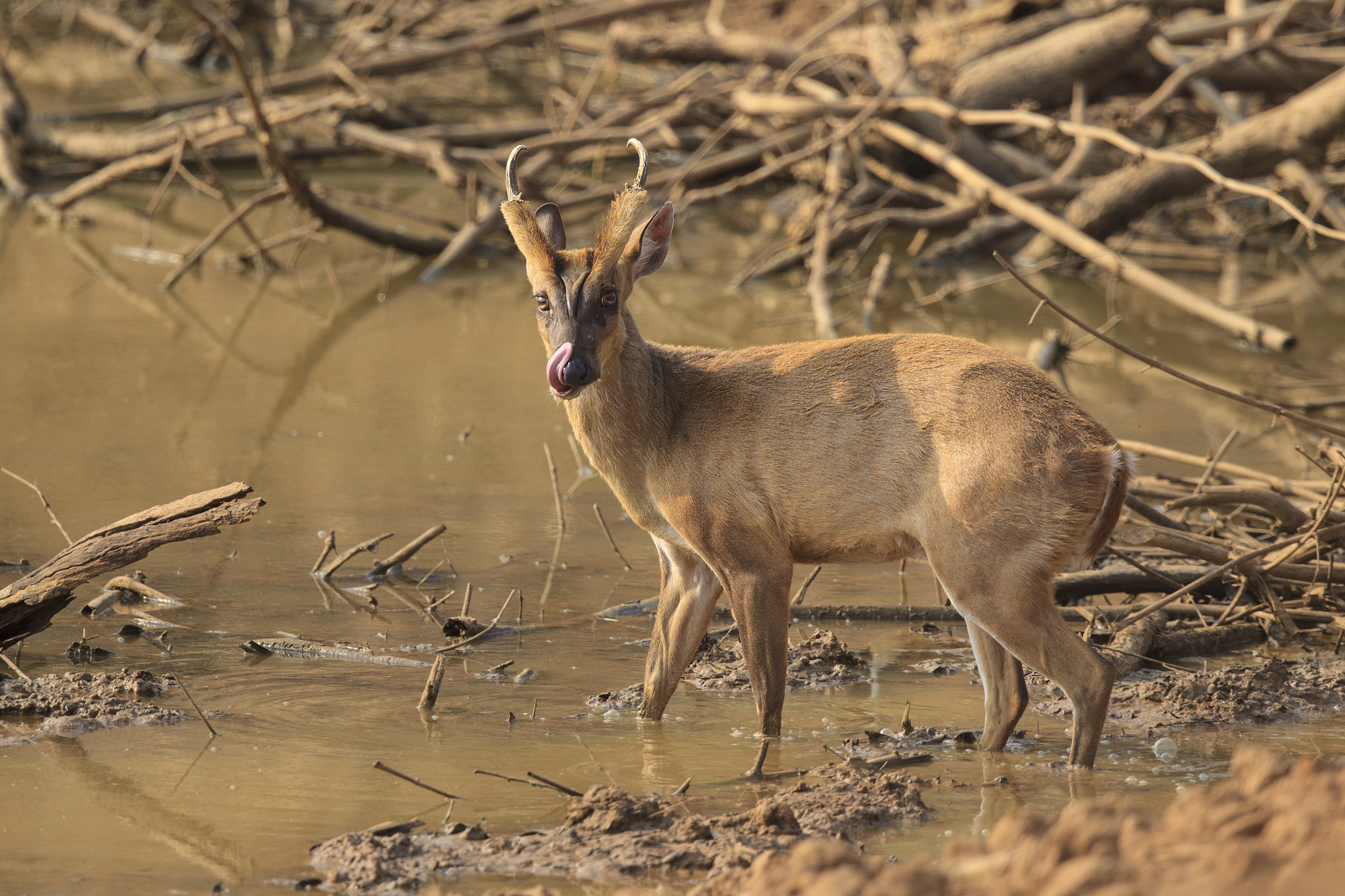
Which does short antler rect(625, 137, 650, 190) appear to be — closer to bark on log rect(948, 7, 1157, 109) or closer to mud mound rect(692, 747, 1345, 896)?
mud mound rect(692, 747, 1345, 896)

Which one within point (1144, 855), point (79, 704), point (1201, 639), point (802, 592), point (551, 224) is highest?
point (551, 224)

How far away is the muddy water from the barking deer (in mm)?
472

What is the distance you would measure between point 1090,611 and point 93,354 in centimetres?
810

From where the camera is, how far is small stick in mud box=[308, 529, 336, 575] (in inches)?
292

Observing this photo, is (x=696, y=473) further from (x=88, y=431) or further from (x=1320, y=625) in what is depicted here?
(x=88, y=431)

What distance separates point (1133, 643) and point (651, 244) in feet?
10.1

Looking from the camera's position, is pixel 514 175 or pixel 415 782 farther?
pixel 514 175

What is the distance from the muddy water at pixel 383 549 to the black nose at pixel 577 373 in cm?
143

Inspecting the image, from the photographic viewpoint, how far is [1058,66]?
1543 cm

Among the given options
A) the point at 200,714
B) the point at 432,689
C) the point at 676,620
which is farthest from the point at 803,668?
the point at 200,714

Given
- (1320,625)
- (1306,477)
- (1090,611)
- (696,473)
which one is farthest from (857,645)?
(1306,477)

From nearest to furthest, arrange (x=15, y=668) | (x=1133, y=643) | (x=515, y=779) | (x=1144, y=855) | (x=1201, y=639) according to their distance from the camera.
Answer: (x=1144, y=855), (x=515, y=779), (x=15, y=668), (x=1133, y=643), (x=1201, y=639)

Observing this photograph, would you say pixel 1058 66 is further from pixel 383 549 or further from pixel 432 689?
pixel 432 689

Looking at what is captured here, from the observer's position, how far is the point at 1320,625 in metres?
7.30
